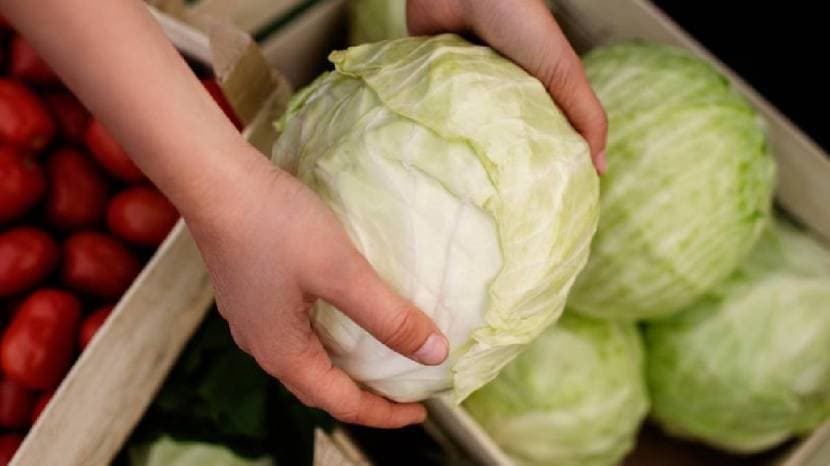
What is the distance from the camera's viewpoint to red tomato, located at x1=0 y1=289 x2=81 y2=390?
44.3 inches

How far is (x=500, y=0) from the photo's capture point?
0.91 metres

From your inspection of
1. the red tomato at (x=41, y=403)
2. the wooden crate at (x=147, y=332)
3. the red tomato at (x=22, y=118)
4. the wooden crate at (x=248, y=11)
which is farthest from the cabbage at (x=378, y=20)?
the red tomato at (x=41, y=403)

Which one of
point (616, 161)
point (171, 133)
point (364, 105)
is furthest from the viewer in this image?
point (616, 161)

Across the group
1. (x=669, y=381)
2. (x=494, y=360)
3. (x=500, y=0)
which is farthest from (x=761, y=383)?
(x=500, y=0)

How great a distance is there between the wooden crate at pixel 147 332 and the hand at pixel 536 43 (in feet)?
0.98

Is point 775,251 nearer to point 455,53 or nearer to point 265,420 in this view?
point 455,53

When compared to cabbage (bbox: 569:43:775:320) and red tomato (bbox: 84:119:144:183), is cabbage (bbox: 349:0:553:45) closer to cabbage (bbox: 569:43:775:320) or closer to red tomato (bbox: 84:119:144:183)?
cabbage (bbox: 569:43:775:320)

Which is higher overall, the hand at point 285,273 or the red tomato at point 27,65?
the red tomato at point 27,65

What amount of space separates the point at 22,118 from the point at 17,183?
0.11 meters

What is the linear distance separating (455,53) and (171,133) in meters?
0.35

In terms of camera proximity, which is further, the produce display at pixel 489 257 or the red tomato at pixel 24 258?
the red tomato at pixel 24 258

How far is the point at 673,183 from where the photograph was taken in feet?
3.63

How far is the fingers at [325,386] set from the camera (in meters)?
0.79

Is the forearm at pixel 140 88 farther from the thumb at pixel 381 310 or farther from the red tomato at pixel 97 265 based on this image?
the red tomato at pixel 97 265
